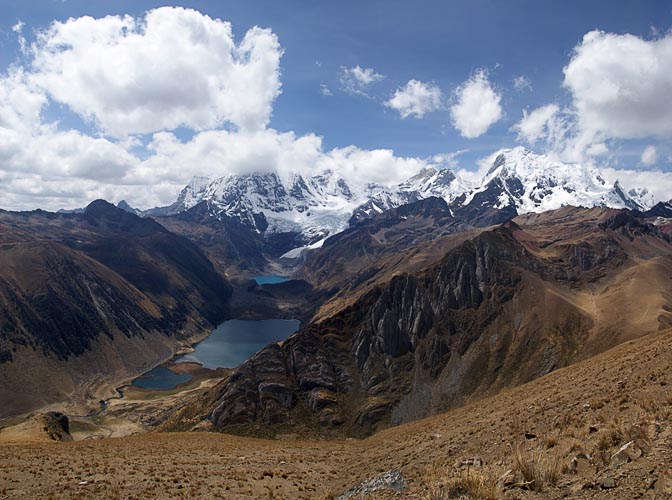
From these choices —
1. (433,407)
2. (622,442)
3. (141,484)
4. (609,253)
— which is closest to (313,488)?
(141,484)

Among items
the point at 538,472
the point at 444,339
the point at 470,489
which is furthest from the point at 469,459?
the point at 444,339

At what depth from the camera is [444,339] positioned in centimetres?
12325

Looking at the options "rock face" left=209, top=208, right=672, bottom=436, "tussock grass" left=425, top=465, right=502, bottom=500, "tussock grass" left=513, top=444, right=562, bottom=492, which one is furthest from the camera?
"rock face" left=209, top=208, right=672, bottom=436

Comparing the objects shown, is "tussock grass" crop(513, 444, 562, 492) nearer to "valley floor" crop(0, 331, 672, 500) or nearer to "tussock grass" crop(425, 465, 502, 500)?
"valley floor" crop(0, 331, 672, 500)

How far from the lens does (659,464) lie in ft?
43.9

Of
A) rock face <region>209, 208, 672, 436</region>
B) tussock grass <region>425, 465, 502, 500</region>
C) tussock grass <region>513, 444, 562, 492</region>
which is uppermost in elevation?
tussock grass <region>513, 444, 562, 492</region>

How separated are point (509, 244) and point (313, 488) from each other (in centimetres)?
14209

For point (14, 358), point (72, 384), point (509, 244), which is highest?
point (509, 244)

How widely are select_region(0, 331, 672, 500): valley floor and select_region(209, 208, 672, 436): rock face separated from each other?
64044 millimetres

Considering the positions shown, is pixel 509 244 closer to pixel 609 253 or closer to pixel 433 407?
pixel 609 253

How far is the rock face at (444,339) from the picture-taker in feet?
346

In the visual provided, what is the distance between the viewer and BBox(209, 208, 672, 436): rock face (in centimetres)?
10544

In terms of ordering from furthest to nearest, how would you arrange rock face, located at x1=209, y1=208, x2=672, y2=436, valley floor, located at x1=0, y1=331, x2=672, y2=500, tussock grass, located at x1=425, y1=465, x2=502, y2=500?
rock face, located at x1=209, y1=208, x2=672, y2=436, valley floor, located at x1=0, y1=331, x2=672, y2=500, tussock grass, located at x1=425, y1=465, x2=502, y2=500

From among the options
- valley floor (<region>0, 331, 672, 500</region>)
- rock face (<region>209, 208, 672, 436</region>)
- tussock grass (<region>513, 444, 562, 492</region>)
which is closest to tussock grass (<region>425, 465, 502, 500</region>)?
valley floor (<region>0, 331, 672, 500</region>)
